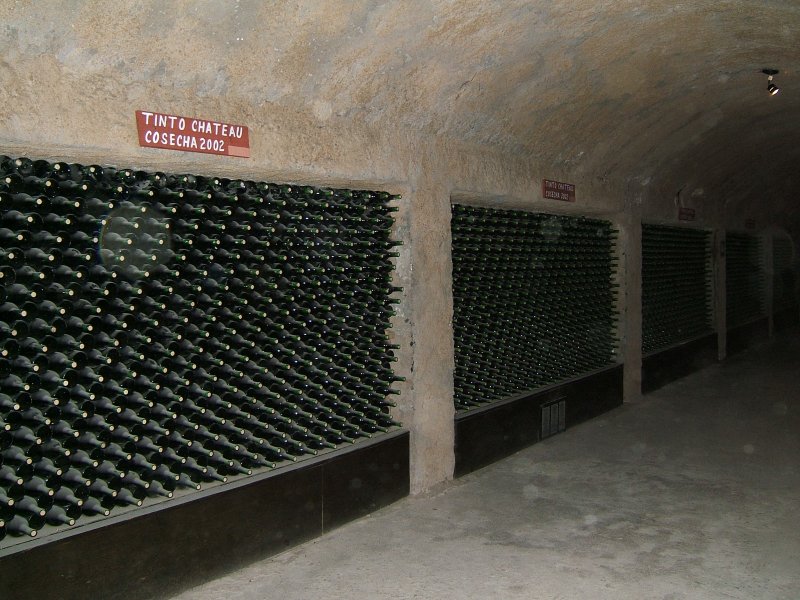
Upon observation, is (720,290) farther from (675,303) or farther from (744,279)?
(744,279)

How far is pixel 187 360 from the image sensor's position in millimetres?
3385

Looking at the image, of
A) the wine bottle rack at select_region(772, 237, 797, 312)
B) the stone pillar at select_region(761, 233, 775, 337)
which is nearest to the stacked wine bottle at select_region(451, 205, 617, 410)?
the stone pillar at select_region(761, 233, 775, 337)

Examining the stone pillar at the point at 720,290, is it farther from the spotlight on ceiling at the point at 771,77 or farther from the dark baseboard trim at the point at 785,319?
the spotlight on ceiling at the point at 771,77

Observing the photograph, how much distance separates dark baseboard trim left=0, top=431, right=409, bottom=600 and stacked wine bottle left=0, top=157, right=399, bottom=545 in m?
0.11

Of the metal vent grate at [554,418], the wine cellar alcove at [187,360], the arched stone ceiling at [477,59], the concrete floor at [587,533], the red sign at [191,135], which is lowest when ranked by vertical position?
the concrete floor at [587,533]

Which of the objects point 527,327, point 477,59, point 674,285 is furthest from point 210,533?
point 674,285

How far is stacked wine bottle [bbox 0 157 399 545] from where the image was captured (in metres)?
2.78

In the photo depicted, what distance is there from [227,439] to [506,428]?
273 centimetres

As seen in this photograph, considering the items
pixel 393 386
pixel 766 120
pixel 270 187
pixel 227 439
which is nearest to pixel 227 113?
pixel 270 187

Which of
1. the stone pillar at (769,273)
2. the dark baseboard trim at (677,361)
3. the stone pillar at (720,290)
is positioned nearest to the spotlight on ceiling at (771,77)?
the dark baseboard trim at (677,361)

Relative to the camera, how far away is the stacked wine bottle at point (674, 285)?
28.1 ft

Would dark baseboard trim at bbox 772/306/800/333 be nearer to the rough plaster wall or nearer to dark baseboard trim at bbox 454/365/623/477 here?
the rough plaster wall

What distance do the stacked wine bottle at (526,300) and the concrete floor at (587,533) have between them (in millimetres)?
693

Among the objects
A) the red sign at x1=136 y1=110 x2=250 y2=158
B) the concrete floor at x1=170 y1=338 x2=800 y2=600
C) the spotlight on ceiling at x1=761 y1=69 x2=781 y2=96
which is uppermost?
the spotlight on ceiling at x1=761 y1=69 x2=781 y2=96
